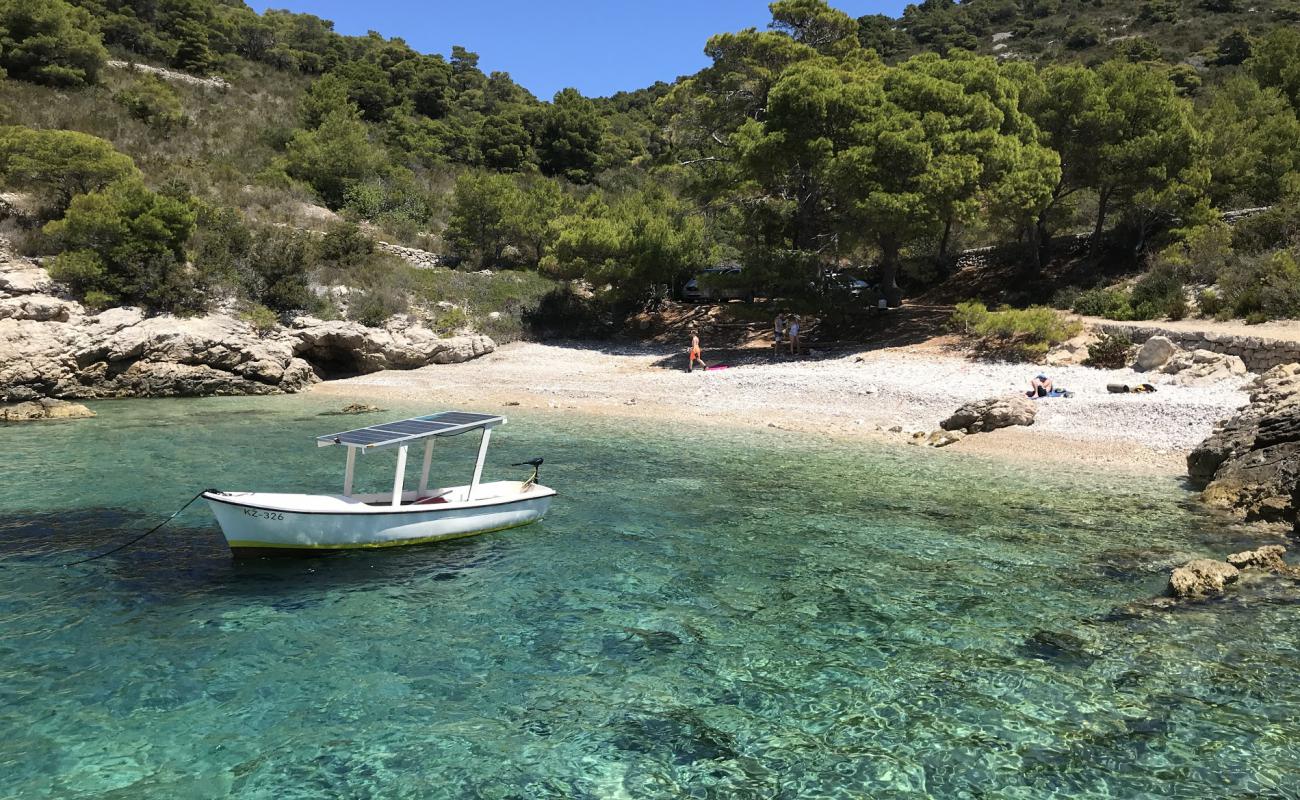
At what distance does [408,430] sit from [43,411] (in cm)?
1445

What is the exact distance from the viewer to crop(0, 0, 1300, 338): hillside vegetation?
83.1ft

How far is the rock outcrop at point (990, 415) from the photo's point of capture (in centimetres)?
1703

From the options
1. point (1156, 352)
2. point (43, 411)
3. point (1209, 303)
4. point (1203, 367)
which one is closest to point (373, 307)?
point (43, 411)

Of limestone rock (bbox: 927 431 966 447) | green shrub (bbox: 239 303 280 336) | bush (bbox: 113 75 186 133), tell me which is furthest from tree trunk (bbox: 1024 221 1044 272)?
bush (bbox: 113 75 186 133)

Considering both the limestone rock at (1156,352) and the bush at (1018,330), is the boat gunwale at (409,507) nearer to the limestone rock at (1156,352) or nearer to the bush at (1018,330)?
the limestone rock at (1156,352)

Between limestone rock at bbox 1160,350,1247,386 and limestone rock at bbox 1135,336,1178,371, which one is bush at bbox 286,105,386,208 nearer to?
limestone rock at bbox 1135,336,1178,371

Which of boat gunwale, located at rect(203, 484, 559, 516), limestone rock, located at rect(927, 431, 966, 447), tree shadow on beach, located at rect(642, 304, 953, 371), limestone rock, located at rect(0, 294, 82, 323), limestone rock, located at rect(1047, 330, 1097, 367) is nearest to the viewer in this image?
boat gunwale, located at rect(203, 484, 559, 516)

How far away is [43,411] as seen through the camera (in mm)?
18547

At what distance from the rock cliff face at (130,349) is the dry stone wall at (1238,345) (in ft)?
84.2

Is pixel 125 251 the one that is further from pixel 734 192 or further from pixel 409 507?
pixel 409 507

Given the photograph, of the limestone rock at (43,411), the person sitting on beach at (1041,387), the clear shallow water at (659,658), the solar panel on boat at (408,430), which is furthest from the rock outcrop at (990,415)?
the limestone rock at (43,411)

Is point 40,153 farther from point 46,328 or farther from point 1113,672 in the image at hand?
point 1113,672

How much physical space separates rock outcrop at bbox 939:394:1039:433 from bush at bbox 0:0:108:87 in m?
51.5

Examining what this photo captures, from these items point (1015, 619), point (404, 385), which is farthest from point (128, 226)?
point (1015, 619)
